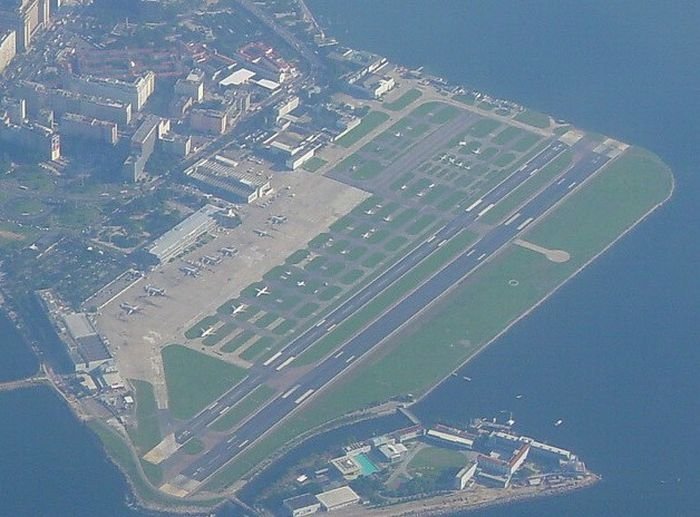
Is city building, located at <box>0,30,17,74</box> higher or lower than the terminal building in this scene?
higher

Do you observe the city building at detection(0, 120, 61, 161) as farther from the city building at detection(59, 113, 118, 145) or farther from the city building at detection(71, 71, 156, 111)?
the city building at detection(71, 71, 156, 111)

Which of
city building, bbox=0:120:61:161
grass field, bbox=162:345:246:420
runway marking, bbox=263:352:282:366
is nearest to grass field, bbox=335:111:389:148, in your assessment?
city building, bbox=0:120:61:161

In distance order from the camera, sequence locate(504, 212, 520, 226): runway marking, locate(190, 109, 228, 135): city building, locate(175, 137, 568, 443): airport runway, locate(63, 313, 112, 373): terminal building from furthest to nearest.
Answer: locate(190, 109, 228, 135): city building → locate(504, 212, 520, 226): runway marking → locate(63, 313, 112, 373): terminal building → locate(175, 137, 568, 443): airport runway

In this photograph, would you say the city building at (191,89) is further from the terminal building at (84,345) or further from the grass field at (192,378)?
the grass field at (192,378)

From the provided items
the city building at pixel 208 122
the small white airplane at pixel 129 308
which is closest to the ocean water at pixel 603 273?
the city building at pixel 208 122

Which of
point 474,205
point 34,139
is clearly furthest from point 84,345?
point 474,205

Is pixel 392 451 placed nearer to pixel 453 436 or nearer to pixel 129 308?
pixel 453 436

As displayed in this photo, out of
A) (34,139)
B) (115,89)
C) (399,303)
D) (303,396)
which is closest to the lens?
(303,396)
